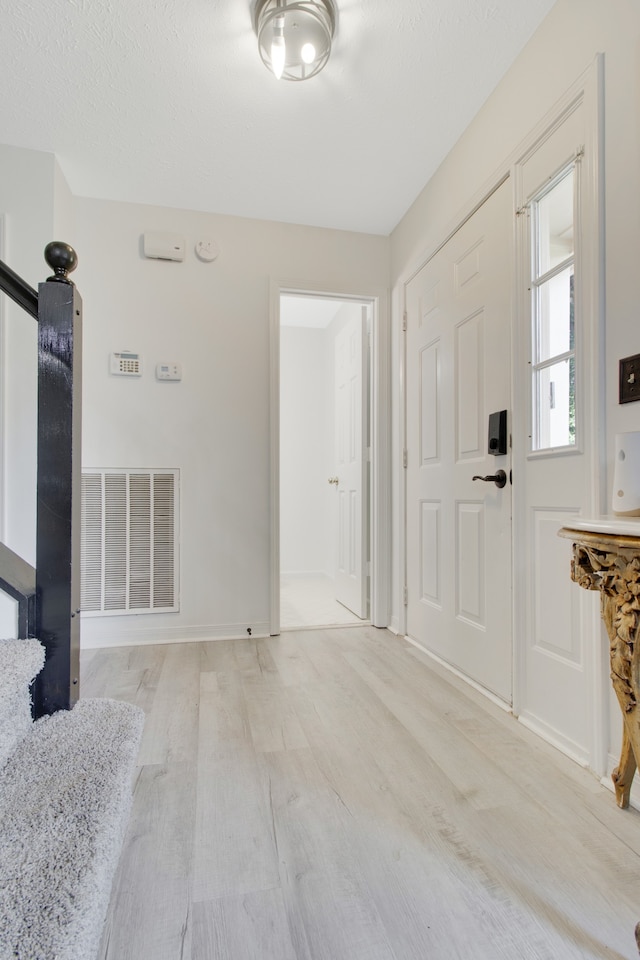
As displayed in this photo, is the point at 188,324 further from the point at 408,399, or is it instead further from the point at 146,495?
the point at 408,399

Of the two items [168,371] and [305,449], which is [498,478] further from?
[305,449]

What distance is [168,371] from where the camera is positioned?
8.86 feet

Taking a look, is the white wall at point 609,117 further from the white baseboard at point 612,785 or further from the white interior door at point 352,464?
the white interior door at point 352,464

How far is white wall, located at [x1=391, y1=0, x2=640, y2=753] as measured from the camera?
1.30 meters

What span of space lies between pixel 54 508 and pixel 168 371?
1.72 metres

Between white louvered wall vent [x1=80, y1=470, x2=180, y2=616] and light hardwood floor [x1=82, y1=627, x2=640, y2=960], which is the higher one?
white louvered wall vent [x1=80, y1=470, x2=180, y2=616]

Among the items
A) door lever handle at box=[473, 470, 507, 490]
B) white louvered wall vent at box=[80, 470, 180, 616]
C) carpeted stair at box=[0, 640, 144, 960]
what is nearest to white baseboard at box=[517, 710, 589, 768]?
door lever handle at box=[473, 470, 507, 490]

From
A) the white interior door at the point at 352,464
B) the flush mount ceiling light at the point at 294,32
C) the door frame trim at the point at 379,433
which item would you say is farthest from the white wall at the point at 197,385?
the flush mount ceiling light at the point at 294,32

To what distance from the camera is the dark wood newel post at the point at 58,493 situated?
44.1 inches

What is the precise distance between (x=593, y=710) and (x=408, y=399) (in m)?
1.81

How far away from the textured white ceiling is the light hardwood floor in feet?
7.79

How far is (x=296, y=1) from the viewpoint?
5.06ft

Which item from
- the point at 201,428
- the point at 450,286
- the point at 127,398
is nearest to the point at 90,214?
the point at 127,398

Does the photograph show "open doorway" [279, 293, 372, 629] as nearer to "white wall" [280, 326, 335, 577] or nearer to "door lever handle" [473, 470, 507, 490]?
"white wall" [280, 326, 335, 577]
